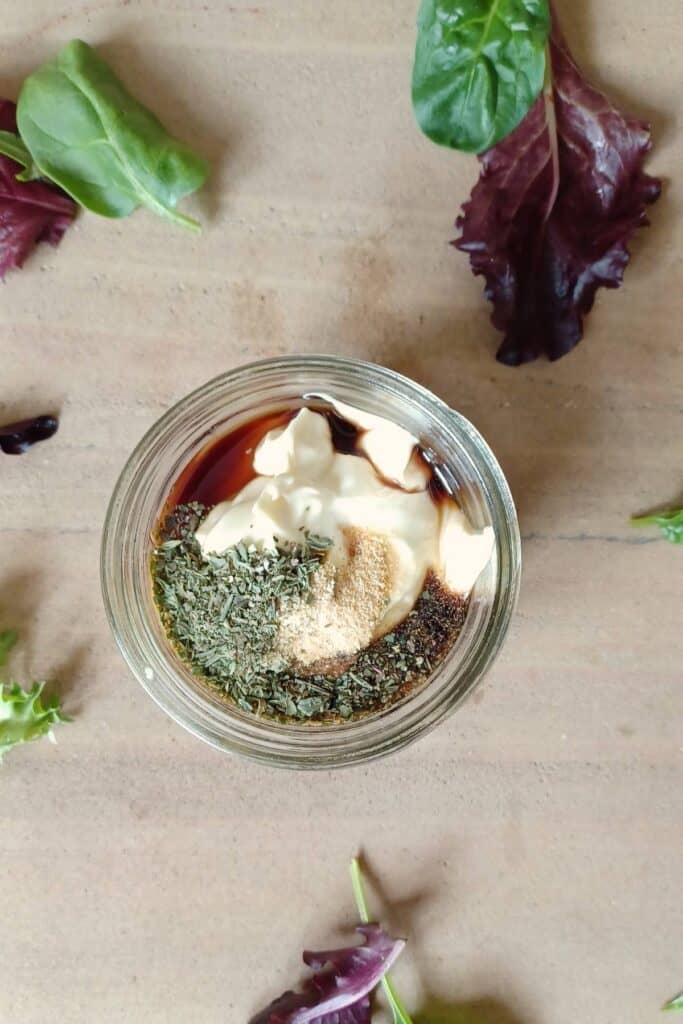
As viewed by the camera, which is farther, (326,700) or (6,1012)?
(6,1012)

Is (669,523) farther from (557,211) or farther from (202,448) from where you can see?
(202,448)

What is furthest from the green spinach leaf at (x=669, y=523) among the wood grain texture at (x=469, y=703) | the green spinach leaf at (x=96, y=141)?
the green spinach leaf at (x=96, y=141)

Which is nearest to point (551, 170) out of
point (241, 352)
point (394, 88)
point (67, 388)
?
point (394, 88)

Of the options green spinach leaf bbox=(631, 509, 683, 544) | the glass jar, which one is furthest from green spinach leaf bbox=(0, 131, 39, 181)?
green spinach leaf bbox=(631, 509, 683, 544)

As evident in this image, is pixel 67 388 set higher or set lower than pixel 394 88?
lower

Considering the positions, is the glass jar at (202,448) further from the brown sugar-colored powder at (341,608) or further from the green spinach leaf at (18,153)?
the green spinach leaf at (18,153)

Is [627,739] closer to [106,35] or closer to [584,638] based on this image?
[584,638]

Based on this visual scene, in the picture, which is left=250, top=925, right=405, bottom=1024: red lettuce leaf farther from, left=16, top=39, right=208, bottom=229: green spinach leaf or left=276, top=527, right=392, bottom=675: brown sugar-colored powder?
left=16, top=39, right=208, bottom=229: green spinach leaf
